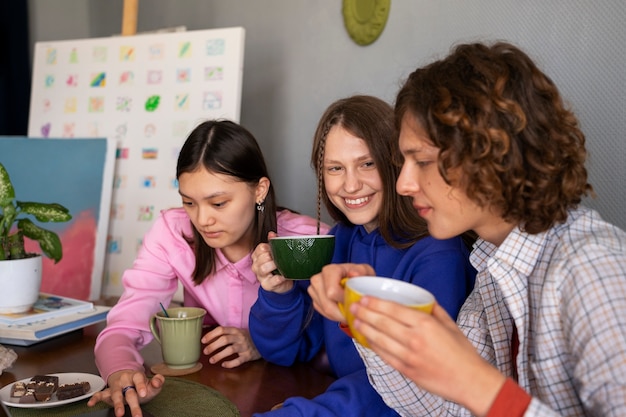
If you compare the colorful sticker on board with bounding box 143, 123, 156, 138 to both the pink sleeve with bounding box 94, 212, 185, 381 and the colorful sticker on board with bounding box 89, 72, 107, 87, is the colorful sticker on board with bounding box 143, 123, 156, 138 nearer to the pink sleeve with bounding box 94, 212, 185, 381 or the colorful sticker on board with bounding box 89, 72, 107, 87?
the colorful sticker on board with bounding box 89, 72, 107, 87

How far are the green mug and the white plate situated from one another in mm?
143

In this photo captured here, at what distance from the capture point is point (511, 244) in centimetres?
90

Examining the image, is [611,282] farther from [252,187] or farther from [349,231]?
[252,187]

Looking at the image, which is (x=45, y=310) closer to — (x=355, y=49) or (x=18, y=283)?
(x=18, y=283)

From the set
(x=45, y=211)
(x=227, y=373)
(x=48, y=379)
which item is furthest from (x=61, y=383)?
(x=45, y=211)

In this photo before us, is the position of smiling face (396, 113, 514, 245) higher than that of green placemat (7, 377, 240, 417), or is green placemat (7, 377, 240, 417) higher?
smiling face (396, 113, 514, 245)

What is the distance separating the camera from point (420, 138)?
3.00ft

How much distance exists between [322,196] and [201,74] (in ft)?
3.34

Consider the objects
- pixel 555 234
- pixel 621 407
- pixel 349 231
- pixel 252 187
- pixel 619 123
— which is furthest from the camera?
pixel 252 187

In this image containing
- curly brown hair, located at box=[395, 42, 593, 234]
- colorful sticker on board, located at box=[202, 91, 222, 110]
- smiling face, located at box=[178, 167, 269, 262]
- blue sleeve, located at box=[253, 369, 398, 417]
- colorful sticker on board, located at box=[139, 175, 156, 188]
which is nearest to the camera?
curly brown hair, located at box=[395, 42, 593, 234]

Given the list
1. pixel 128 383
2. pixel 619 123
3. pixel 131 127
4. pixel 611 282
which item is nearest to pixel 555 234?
pixel 611 282

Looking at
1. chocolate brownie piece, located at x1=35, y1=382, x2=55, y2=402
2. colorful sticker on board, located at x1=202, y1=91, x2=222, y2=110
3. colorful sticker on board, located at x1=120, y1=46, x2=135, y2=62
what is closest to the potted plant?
chocolate brownie piece, located at x1=35, y1=382, x2=55, y2=402

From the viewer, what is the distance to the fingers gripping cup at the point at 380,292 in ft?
2.40

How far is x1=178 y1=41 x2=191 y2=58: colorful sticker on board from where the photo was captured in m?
2.27
